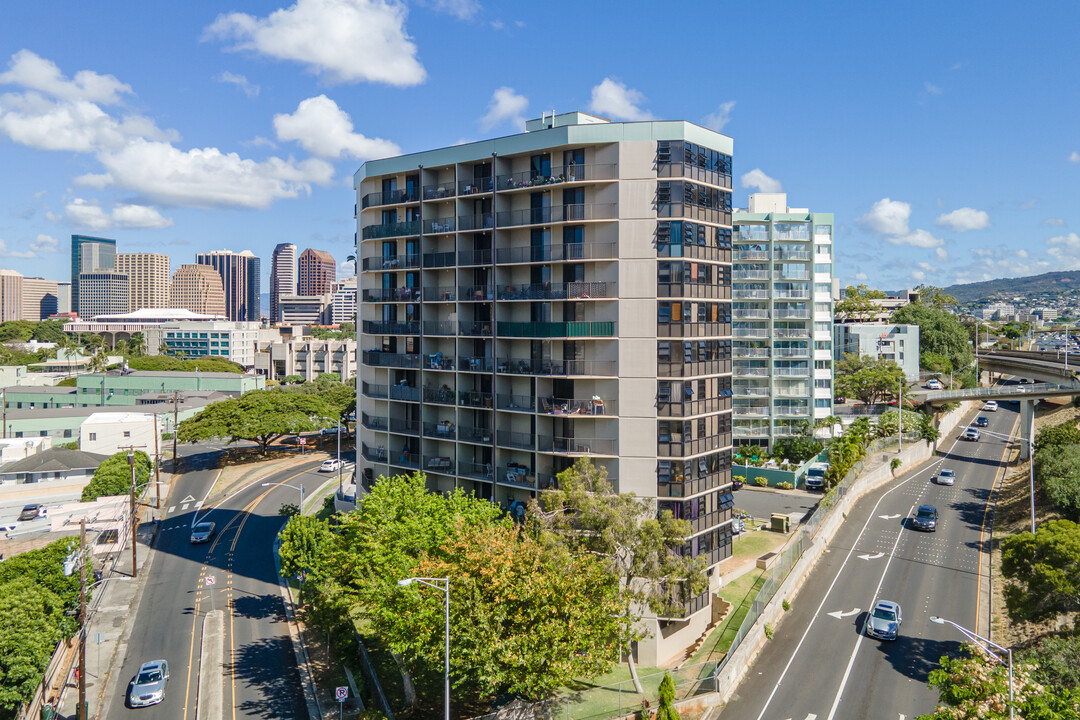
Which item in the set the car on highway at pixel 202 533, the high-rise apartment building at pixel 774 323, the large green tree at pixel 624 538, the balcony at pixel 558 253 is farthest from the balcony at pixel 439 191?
the high-rise apartment building at pixel 774 323

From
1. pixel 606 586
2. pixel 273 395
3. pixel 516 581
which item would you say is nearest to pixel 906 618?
pixel 606 586

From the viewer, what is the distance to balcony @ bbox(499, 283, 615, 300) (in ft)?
149

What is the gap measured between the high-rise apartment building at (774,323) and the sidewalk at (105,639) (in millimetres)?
68228

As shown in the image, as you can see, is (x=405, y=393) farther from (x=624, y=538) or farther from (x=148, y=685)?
(x=148, y=685)

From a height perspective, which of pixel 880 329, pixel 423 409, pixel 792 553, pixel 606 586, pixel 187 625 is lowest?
pixel 187 625

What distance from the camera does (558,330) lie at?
46219 mm

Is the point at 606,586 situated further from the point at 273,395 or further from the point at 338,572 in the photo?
the point at 273,395

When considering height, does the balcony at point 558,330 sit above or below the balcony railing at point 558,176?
below

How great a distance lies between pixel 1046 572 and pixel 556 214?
36.3 m

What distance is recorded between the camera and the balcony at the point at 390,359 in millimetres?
54500

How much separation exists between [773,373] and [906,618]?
44.5 metres

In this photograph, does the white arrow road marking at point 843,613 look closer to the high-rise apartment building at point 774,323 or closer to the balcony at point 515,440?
the balcony at point 515,440

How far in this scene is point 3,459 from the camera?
89375 millimetres

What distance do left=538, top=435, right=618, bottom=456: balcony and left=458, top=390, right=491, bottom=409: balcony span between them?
5.82 meters
